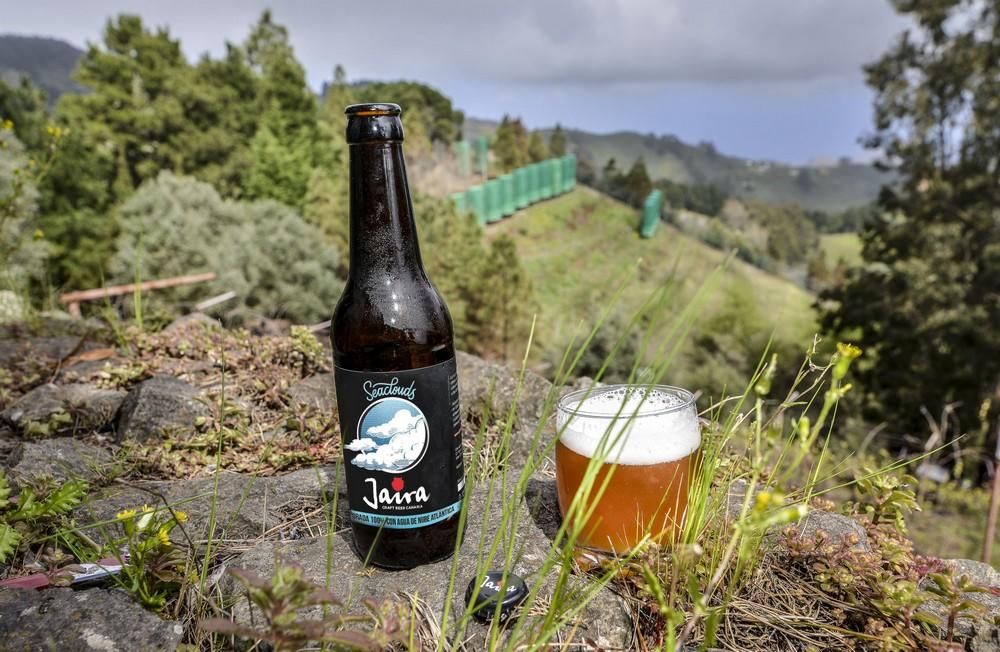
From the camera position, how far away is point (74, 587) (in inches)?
73.1

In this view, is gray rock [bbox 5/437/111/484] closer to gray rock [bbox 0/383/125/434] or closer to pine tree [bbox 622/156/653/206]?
gray rock [bbox 0/383/125/434]

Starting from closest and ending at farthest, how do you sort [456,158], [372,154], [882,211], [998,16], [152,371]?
[372,154], [152,371], [998,16], [882,211], [456,158]

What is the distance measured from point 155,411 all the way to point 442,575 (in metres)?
1.81

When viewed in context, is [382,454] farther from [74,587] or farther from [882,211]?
[882,211]

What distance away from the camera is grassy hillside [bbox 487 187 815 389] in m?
31.3

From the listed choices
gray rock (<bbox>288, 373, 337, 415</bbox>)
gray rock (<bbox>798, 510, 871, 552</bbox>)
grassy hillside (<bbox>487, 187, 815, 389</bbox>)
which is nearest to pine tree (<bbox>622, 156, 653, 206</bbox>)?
grassy hillside (<bbox>487, 187, 815, 389</bbox>)

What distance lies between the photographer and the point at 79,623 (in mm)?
1635

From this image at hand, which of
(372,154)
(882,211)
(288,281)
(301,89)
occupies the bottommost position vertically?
(288,281)

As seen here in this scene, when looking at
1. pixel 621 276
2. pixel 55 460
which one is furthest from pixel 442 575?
pixel 621 276

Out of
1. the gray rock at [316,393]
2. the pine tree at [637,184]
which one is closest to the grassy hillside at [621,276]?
the pine tree at [637,184]

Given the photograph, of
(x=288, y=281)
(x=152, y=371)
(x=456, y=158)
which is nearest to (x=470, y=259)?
(x=288, y=281)

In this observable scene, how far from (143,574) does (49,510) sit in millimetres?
467

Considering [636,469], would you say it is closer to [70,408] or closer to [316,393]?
[316,393]

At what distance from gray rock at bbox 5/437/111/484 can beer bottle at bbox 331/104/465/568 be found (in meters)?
1.24
